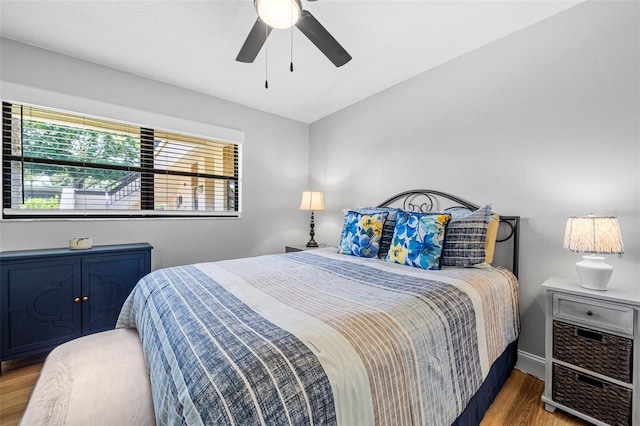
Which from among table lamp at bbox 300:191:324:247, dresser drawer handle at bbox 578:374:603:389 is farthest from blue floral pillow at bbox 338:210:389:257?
dresser drawer handle at bbox 578:374:603:389

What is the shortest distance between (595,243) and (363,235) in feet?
4.71

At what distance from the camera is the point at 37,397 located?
1.00m

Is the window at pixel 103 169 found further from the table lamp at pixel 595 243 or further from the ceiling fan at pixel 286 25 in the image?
the table lamp at pixel 595 243

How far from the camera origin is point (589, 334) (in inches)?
58.2

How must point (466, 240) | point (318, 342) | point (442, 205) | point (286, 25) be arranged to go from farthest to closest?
1. point (442, 205)
2. point (466, 240)
3. point (286, 25)
4. point (318, 342)

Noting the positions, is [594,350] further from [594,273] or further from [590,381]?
[594,273]

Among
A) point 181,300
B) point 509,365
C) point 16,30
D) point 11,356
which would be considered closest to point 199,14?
point 16,30

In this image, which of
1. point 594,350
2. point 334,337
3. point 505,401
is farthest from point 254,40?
point 505,401

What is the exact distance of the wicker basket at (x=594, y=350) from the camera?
1363mm

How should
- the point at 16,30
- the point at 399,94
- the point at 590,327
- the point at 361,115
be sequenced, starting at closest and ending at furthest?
1. the point at 590,327
2. the point at 16,30
3. the point at 399,94
4. the point at 361,115

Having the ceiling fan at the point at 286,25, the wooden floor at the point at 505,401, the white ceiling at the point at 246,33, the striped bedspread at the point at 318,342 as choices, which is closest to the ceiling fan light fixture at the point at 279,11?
the ceiling fan at the point at 286,25

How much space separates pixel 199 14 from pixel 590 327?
3118 millimetres

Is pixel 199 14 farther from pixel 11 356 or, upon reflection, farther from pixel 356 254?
pixel 11 356

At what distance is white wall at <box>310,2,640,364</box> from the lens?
5.42ft
